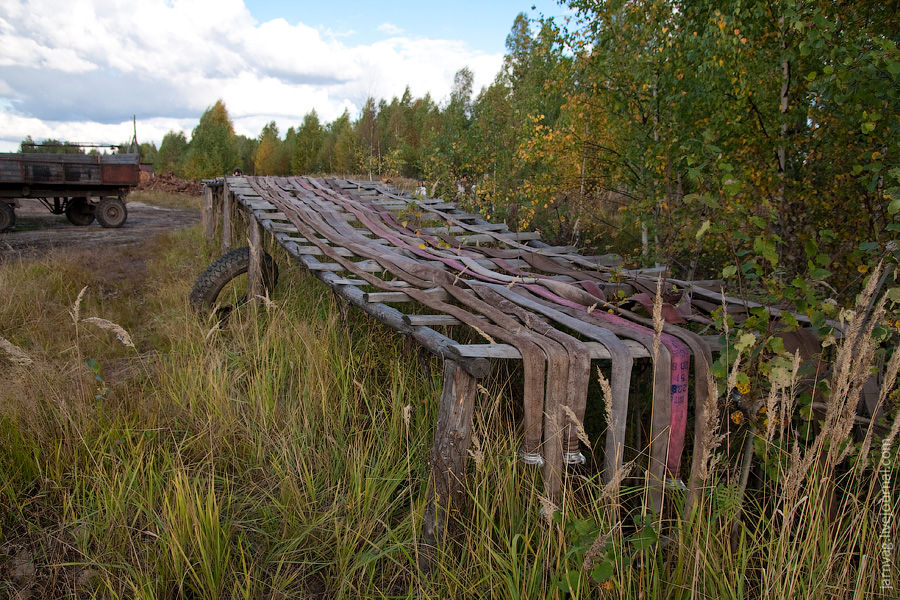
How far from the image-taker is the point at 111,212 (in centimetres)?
1454

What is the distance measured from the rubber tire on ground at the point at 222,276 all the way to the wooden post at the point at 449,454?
383 centimetres

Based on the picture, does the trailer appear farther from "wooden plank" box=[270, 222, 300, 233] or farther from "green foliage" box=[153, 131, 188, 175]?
"green foliage" box=[153, 131, 188, 175]

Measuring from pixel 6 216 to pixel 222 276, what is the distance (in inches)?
398

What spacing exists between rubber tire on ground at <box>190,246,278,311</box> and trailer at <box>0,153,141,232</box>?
32.6 ft

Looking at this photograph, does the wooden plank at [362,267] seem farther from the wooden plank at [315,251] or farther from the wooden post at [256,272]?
the wooden post at [256,272]

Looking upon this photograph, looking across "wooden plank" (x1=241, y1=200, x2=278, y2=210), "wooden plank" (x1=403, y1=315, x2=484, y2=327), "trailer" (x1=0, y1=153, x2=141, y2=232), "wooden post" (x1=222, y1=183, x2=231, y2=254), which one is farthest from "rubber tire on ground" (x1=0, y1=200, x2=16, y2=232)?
"wooden plank" (x1=403, y1=315, x2=484, y2=327)

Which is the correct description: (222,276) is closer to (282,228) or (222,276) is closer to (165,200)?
(282,228)

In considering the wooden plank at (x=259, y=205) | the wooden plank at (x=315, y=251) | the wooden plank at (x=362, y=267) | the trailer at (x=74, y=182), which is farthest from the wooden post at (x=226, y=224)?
the trailer at (x=74, y=182)

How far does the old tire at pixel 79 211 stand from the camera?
14781 millimetres

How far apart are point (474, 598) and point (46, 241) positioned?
1266cm

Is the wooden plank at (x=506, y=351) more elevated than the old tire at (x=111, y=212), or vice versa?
the old tire at (x=111, y=212)

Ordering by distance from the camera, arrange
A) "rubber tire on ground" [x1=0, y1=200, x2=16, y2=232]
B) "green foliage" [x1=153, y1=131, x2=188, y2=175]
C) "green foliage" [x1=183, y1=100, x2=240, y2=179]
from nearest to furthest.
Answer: "rubber tire on ground" [x1=0, y1=200, x2=16, y2=232] → "green foliage" [x1=183, y1=100, x2=240, y2=179] → "green foliage" [x1=153, y1=131, x2=188, y2=175]

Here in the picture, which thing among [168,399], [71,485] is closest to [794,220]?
[168,399]

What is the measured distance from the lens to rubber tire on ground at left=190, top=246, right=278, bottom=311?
18.9 feet
